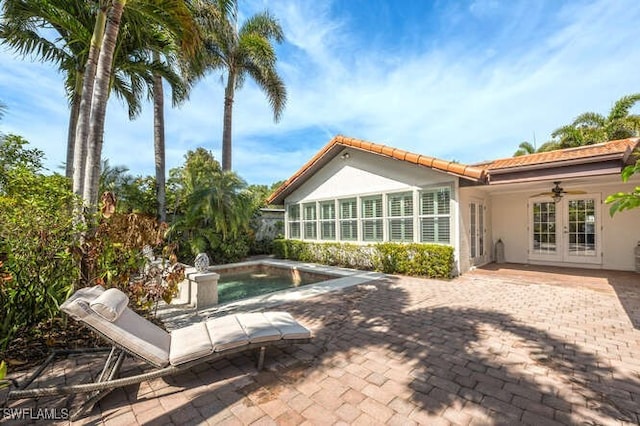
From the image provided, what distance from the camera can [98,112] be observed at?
16.6ft

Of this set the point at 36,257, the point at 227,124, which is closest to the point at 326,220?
the point at 227,124

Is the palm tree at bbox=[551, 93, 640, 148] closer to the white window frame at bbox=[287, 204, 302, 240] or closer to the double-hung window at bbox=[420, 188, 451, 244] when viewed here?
the double-hung window at bbox=[420, 188, 451, 244]

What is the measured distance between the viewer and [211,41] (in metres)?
14.7

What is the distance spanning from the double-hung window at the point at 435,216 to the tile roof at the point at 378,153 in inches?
36.1


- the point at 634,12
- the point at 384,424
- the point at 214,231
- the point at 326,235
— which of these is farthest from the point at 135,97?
the point at 634,12

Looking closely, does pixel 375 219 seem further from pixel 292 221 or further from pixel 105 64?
pixel 105 64

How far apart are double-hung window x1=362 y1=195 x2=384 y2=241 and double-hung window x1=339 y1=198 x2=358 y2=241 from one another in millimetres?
431

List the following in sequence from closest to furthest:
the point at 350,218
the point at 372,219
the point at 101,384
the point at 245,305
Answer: the point at 101,384 < the point at 245,305 < the point at 372,219 < the point at 350,218

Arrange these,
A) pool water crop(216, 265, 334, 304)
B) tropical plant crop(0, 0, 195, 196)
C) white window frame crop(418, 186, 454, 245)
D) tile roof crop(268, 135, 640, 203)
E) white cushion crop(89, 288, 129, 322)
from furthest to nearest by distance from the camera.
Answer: pool water crop(216, 265, 334, 304) < white window frame crop(418, 186, 454, 245) < tile roof crop(268, 135, 640, 203) < tropical plant crop(0, 0, 195, 196) < white cushion crop(89, 288, 129, 322)

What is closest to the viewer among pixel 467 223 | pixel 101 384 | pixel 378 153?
pixel 101 384

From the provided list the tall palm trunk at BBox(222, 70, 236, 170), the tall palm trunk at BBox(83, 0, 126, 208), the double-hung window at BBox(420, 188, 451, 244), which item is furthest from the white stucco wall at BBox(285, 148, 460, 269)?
the tall palm trunk at BBox(83, 0, 126, 208)

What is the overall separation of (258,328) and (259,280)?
7975mm

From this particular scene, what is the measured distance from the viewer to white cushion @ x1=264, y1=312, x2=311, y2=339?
12.0ft

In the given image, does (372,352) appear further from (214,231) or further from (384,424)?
(214,231)
